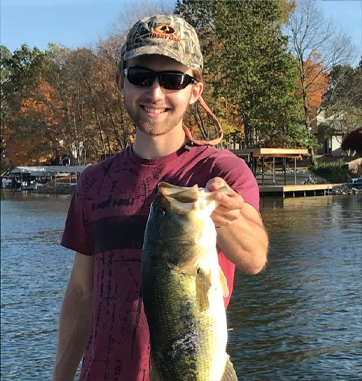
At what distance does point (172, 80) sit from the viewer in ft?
9.39

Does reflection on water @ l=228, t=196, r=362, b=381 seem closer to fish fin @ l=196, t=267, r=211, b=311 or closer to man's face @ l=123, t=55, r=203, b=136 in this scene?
man's face @ l=123, t=55, r=203, b=136

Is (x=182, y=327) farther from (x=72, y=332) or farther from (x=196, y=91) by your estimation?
(x=196, y=91)

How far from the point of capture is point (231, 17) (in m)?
50.2

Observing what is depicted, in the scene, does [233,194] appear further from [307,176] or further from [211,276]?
[307,176]

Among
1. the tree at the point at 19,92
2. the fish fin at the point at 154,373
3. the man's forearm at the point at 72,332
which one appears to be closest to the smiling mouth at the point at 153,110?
the man's forearm at the point at 72,332

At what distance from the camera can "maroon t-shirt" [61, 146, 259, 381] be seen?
279 centimetres

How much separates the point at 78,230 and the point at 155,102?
0.70 m

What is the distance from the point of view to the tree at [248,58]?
50031 mm

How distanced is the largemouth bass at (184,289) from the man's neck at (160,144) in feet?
2.44

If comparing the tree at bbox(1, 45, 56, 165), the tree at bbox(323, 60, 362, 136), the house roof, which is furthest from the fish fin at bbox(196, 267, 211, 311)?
the tree at bbox(1, 45, 56, 165)

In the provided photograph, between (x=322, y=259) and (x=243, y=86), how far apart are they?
3305cm

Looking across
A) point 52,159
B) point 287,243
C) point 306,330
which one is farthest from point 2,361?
point 52,159

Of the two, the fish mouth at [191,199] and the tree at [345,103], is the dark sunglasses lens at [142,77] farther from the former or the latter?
the tree at [345,103]

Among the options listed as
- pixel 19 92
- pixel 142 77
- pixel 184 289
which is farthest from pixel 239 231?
pixel 19 92
